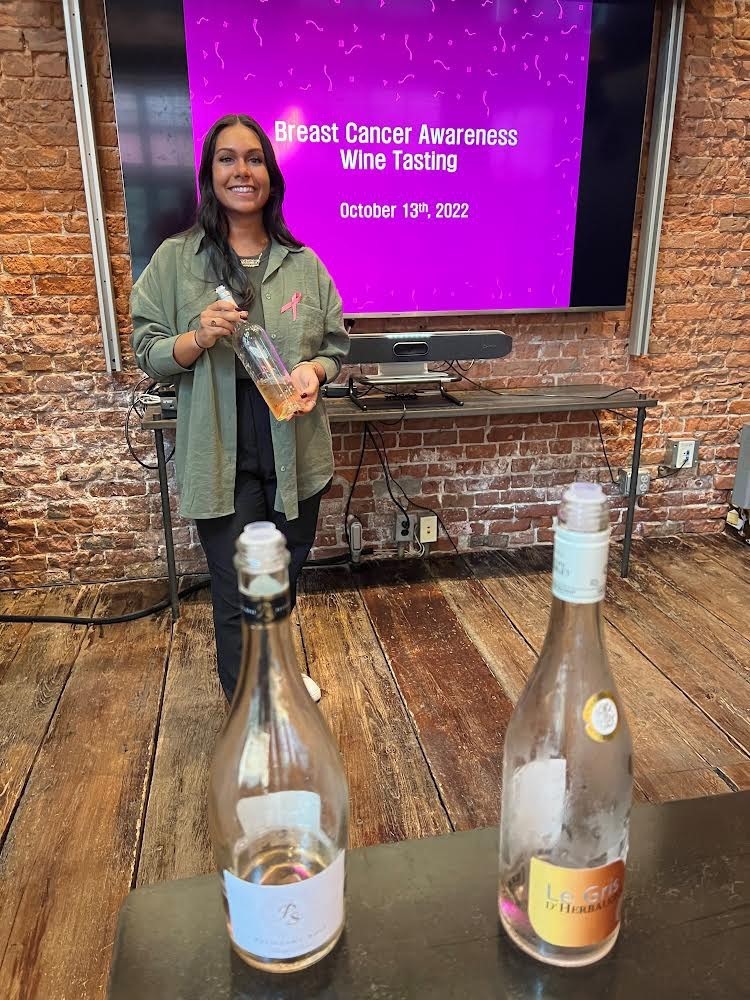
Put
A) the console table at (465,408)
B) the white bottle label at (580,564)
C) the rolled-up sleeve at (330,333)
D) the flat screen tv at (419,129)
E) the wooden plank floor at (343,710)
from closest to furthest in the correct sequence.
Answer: the white bottle label at (580,564) < the wooden plank floor at (343,710) < the rolled-up sleeve at (330,333) < the flat screen tv at (419,129) < the console table at (465,408)

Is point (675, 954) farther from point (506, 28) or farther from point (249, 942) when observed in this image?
point (506, 28)

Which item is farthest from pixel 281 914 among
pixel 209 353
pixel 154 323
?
pixel 154 323

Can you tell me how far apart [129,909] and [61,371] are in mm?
2508

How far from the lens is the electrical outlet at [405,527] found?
313cm

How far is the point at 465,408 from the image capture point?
271 cm

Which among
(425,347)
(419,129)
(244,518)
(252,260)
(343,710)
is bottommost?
(343,710)

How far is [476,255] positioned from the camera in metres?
2.90

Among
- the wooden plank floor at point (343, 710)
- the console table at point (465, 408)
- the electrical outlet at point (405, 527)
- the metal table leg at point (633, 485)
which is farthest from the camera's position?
the electrical outlet at point (405, 527)

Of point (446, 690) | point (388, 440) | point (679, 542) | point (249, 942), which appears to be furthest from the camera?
point (679, 542)

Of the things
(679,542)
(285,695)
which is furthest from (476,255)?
(285,695)

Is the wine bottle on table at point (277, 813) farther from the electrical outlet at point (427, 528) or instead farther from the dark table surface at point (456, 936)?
the electrical outlet at point (427, 528)

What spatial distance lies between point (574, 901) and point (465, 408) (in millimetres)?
2304

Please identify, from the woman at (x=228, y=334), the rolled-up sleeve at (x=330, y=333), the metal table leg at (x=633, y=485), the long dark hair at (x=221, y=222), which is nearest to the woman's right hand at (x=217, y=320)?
the woman at (x=228, y=334)

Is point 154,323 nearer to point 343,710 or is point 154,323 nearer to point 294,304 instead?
point 294,304
